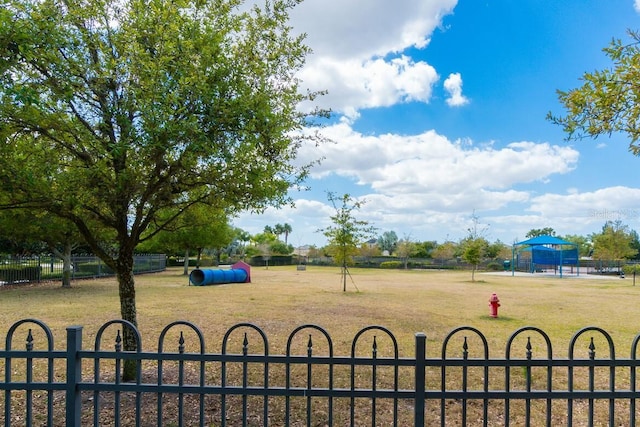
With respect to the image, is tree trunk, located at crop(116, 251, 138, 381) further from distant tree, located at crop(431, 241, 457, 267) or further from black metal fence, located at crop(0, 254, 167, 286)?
distant tree, located at crop(431, 241, 457, 267)

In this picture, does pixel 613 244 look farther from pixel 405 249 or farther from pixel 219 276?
pixel 219 276

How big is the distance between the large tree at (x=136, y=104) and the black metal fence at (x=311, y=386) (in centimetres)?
161

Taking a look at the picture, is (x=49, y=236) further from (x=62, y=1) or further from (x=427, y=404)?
(x=427, y=404)

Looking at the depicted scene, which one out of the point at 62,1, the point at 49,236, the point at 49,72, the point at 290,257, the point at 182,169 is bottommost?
the point at 290,257

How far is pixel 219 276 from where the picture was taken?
79.1 ft

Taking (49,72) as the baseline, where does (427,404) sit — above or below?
below

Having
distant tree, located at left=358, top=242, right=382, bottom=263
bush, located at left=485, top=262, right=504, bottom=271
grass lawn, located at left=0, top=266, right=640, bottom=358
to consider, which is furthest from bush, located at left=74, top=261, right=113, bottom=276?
bush, located at left=485, top=262, right=504, bottom=271

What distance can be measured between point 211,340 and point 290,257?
56394 mm

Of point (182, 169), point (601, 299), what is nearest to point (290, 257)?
point (601, 299)

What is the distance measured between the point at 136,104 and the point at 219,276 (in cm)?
2098

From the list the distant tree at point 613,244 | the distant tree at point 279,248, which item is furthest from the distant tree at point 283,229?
the distant tree at point 613,244

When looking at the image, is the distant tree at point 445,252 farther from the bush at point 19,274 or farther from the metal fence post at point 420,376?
the metal fence post at point 420,376

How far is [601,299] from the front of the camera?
1731 cm

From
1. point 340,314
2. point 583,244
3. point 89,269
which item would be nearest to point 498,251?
point 583,244
